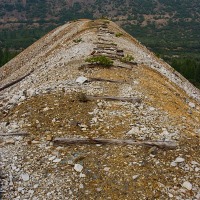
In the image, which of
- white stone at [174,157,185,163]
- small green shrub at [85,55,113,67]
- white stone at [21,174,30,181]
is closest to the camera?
white stone at [21,174,30,181]

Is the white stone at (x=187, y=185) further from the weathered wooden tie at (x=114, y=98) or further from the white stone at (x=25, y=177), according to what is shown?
the weathered wooden tie at (x=114, y=98)

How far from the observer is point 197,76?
8762 centimetres

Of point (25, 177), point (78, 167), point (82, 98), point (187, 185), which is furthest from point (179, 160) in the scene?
point (82, 98)

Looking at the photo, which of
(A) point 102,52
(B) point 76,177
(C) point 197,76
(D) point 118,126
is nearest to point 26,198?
(B) point 76,177

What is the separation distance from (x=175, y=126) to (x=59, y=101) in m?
5.38

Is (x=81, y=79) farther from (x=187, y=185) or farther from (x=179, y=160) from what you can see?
(x=187, y=185)

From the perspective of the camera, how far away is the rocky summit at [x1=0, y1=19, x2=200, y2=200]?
10977 mm

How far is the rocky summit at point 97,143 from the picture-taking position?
432 inches

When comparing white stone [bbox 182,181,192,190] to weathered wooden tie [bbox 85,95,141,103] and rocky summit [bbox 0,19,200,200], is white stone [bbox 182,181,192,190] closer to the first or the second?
rocky summit [bbox 0,19,200,200]

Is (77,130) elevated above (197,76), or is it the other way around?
(77,130)

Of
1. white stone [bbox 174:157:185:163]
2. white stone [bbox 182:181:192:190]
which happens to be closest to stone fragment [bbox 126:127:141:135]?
white stone [bbox 174:157:185:163]

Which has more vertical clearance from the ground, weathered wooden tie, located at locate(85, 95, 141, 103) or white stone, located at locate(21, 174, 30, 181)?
weathered wooden tie, located at locate(85, 95, 141, 103)

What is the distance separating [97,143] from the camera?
42.6ft

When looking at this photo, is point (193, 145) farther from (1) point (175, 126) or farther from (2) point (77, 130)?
(2) point (77, 130)
